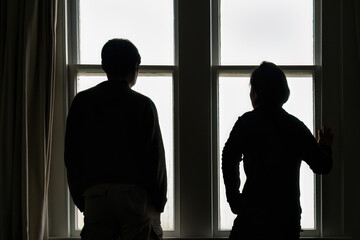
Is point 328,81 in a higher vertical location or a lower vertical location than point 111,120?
higher

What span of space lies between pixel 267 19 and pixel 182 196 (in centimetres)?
126

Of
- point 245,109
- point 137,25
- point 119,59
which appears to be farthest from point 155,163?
point 137,25

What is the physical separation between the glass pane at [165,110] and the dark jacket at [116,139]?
2.88 ft

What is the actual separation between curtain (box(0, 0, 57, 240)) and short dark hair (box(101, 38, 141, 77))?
2.59ft

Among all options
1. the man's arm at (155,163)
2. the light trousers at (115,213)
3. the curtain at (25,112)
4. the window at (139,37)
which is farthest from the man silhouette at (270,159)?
the curtain at (25,112)

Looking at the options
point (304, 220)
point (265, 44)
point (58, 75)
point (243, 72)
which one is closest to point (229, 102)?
point (243, 72)

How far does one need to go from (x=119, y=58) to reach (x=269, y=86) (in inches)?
25.8

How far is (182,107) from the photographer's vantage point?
258 centimetres

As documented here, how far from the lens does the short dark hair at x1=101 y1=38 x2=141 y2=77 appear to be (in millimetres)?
1751

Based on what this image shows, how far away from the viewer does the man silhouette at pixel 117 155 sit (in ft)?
5.46

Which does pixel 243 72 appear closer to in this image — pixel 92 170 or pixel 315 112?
pixel 315 112

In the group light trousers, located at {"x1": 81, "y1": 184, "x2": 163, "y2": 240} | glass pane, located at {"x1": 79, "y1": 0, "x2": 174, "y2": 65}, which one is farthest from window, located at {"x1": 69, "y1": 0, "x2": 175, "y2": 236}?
light trousers, located at {"x1": 81, "y1": 184, "x2": 163, "y2": 240}

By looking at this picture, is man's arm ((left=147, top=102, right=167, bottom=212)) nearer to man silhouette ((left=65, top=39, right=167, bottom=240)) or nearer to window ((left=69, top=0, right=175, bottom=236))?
man silhouette ((left=65, top=39, right=167, bottom=240))

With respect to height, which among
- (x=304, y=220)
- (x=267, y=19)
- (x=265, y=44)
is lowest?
(x=304, y=220)
